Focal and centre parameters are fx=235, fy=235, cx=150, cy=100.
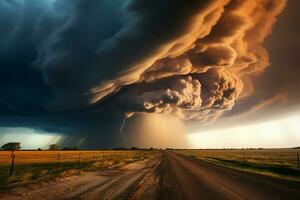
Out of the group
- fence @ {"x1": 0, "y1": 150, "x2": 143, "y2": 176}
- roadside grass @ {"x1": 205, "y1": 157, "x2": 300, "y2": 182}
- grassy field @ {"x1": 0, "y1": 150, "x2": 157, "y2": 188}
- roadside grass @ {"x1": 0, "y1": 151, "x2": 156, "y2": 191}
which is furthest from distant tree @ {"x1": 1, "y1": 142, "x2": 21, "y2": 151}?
roadside grass @ {"x1": 205, "y1": 157, "x2": 300, "y2": 182}

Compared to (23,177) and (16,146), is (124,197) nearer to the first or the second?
(23,177)

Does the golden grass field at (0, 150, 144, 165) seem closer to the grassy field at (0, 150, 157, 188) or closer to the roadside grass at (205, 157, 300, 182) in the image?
the grassy field at (0, 150, 157, 188)

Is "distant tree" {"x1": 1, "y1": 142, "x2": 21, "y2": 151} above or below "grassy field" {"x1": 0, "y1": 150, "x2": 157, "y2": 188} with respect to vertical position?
above

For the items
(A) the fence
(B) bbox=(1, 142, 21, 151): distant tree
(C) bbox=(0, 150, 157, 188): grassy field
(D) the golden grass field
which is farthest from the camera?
(B) bbox=(1, 142, 21, 151): distant tree

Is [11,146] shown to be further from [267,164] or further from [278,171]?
[278,171]

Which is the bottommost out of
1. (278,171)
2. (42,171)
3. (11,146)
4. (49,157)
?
(278,171)

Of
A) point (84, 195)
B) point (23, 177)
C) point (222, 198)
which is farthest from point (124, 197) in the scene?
point (23, 177)

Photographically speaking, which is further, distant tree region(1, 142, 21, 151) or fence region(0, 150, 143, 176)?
distant tree region(1, 142, 21, 151)

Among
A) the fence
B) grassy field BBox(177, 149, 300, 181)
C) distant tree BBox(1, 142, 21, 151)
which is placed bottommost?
grassy field BBox(177, 149, 300, 181)

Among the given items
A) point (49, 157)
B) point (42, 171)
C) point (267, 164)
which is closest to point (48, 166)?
point (42, 171)

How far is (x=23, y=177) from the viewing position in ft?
50.3

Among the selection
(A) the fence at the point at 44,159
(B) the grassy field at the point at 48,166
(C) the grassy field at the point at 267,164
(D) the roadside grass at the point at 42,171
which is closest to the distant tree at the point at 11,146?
(A) the fence at the point at 44,159

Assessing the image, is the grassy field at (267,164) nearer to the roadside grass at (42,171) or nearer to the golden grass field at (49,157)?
the roadside grass at (42,171)

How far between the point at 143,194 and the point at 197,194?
2.31 meters
